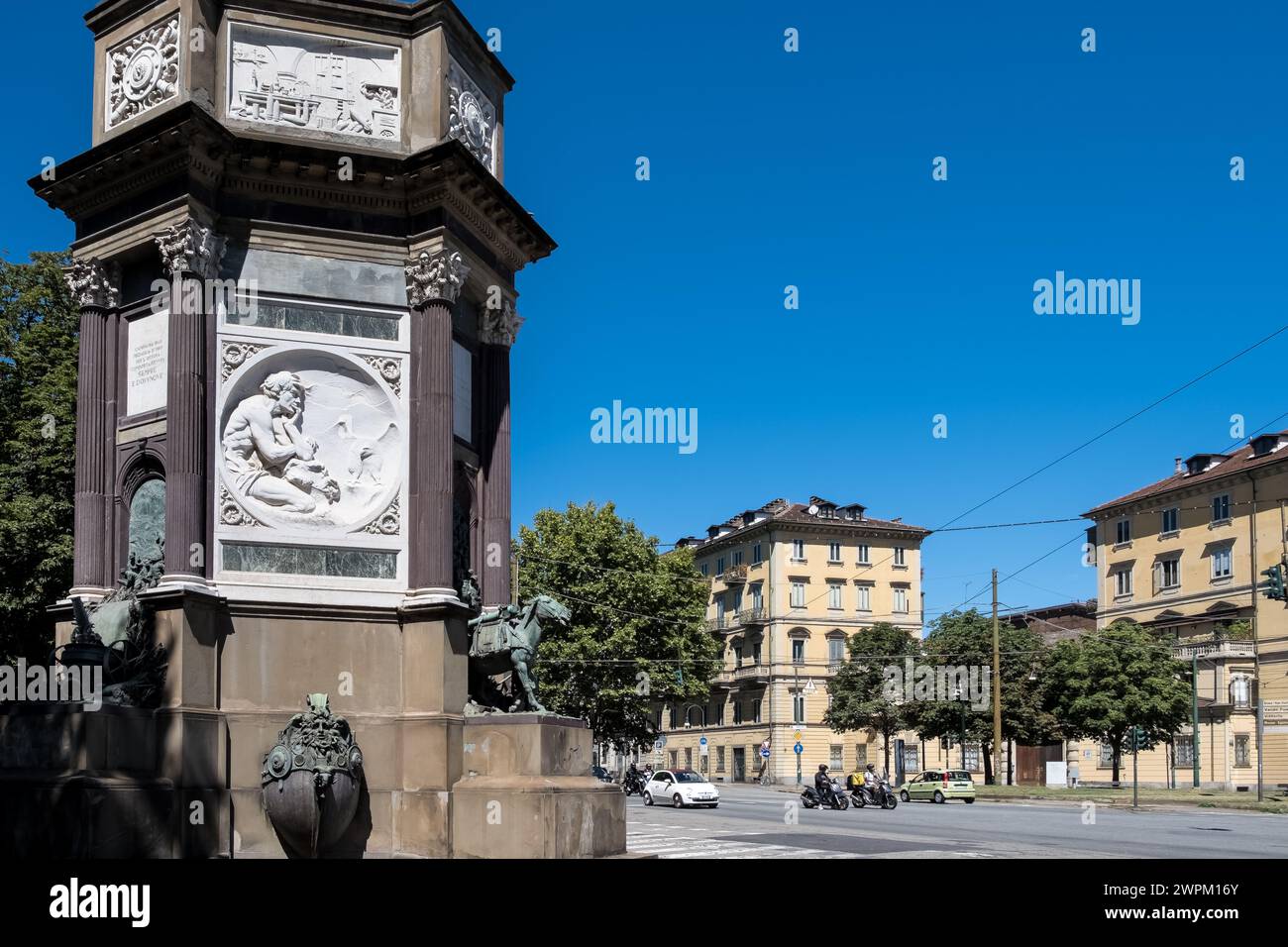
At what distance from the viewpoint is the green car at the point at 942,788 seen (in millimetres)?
60312

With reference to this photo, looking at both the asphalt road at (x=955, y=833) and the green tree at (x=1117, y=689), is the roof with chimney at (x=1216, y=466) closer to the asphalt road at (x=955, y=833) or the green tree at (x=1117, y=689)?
the green tree at (x=1117, y=689)

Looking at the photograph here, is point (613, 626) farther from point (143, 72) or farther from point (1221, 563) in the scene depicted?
point (143, 72)

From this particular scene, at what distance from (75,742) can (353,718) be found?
3.26 metres

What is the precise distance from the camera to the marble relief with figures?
56.7ft

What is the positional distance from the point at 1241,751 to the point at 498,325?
230 ft

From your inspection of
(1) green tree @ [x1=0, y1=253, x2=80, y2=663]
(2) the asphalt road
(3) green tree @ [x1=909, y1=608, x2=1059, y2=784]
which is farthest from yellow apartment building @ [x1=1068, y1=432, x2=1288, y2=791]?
(1) green tree @ [x1=0, y1=253, x2=80, y2=663]

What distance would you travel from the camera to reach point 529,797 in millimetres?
16219

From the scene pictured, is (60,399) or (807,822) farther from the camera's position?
(807,822)

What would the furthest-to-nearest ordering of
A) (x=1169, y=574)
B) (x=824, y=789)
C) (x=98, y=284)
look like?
1. (x=1169, y=574)
2. (x=824, y=789)
3. (x=98, y=284)

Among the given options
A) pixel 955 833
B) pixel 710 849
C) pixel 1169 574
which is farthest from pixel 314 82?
pixel 1169 574

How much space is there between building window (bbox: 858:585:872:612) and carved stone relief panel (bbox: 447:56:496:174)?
84183mm
